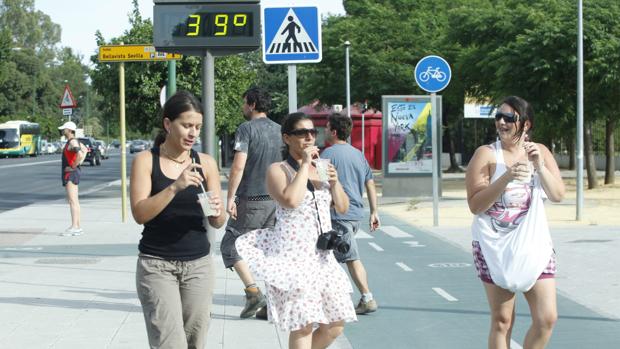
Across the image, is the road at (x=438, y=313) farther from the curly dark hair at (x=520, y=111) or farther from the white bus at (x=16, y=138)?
the white bus at (x=16, y=138)

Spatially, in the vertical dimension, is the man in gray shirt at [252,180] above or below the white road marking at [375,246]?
above

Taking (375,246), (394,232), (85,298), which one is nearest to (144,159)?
(85,298)

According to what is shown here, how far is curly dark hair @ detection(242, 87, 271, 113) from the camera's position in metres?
8.43

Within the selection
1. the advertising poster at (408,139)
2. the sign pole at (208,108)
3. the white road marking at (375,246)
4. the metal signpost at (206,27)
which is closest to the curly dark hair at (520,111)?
the sign pole at (208,108)

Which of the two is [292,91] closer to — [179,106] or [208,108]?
[208,108]

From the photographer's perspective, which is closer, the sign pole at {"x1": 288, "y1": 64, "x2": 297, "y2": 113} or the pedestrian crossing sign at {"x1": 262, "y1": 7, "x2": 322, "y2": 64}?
the sign pole at {"x1": 288, "y1": 64, "x2": 297, "y2": 113}

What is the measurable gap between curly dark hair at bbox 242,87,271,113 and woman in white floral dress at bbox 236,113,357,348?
2932 mm

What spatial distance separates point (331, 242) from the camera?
5.33 meters

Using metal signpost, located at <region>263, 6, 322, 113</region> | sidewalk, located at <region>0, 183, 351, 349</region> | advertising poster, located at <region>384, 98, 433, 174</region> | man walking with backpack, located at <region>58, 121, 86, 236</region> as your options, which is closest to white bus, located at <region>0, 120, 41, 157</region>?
advertising poster, located at <region>384, 98, 433, 174</region>

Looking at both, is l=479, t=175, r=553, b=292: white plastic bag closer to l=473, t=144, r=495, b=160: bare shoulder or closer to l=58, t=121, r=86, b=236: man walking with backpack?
l=473, t=144, r=495, b=160: bare shoulder

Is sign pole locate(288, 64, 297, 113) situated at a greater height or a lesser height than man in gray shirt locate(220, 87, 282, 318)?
greater

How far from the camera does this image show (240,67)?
28953mm

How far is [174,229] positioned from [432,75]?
13.5 m

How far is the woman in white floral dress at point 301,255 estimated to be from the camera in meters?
5.32
